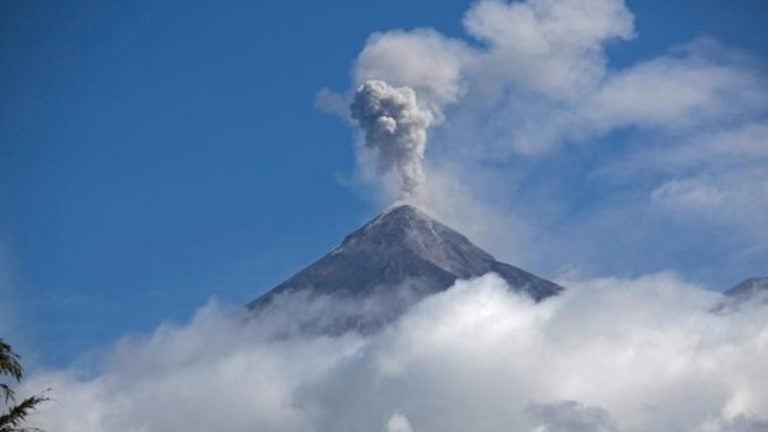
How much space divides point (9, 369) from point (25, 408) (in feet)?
1.96

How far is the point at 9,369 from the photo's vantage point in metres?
14.1

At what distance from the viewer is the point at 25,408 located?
13.9m
